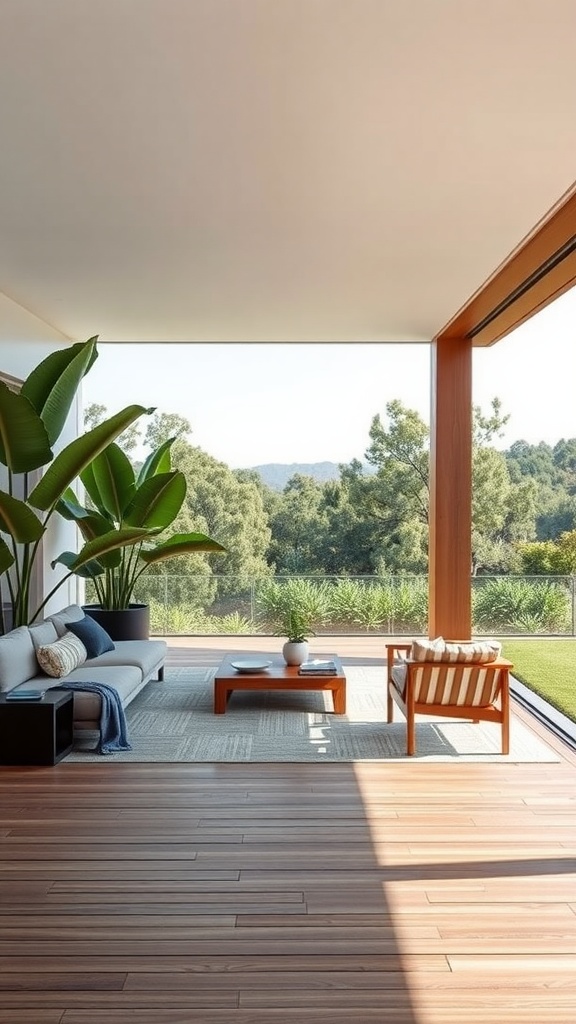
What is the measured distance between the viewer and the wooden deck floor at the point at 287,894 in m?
2.96

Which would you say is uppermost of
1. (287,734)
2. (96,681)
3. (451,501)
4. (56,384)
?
(56,384)

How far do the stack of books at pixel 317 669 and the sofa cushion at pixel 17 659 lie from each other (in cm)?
197

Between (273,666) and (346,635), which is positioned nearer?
(273,666)

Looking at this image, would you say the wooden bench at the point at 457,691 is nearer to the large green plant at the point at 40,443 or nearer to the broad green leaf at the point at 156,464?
the large green plant at the point at 40,443

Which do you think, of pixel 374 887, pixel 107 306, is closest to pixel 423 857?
pixel 374 887

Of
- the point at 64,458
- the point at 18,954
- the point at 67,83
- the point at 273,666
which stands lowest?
the point at 18,954

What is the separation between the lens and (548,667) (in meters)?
9.40

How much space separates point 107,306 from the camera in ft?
27.7

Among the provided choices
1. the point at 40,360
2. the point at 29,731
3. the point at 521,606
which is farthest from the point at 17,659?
the point at 521,606

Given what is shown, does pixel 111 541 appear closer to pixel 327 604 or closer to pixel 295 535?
pixel 327 604

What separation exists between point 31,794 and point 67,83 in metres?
3.60

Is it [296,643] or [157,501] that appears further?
[157,501]

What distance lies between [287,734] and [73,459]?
2.54 metres

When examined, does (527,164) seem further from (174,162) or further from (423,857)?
(423,857)
